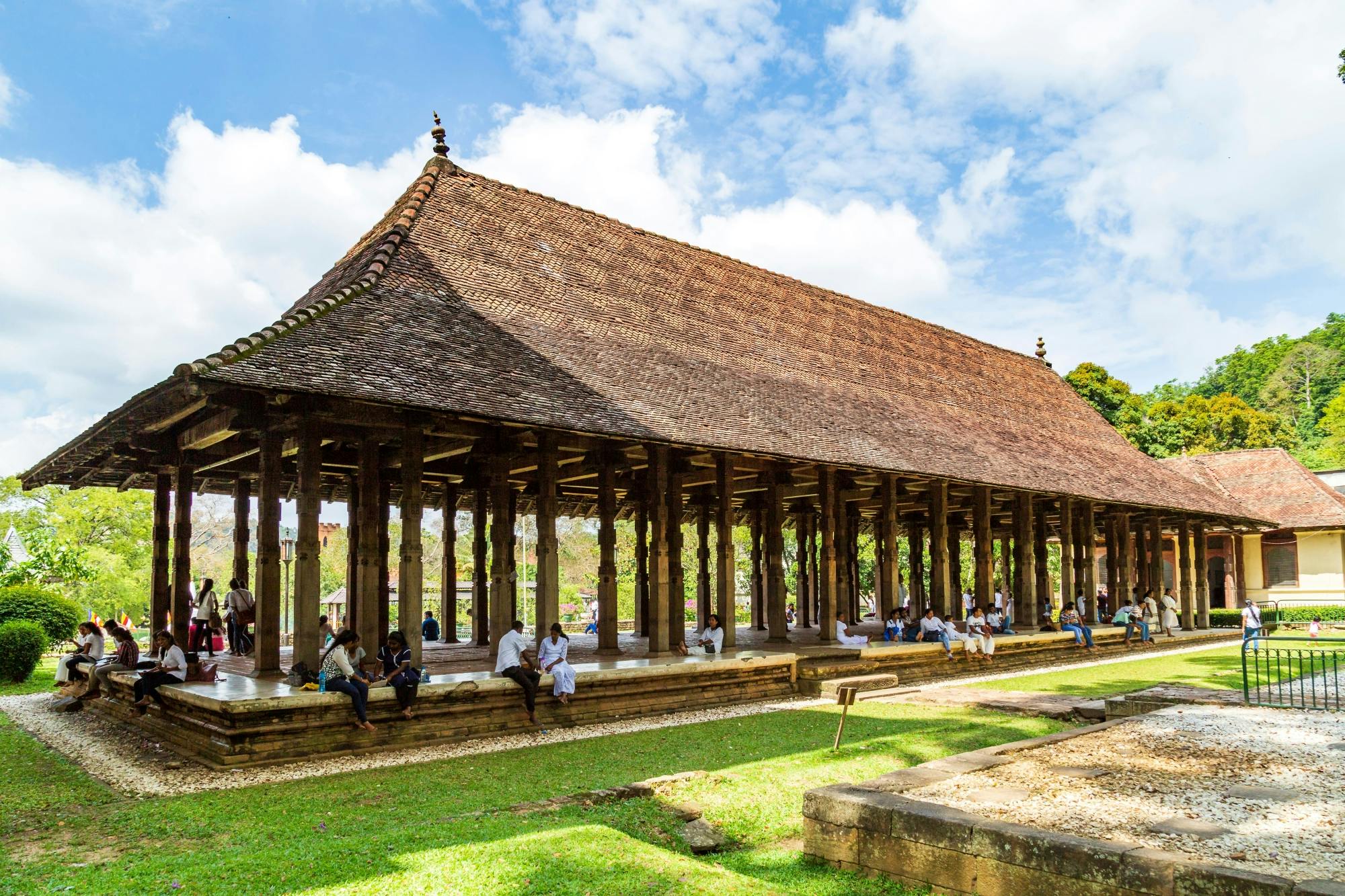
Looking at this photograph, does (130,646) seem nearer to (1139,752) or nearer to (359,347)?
(359,347)

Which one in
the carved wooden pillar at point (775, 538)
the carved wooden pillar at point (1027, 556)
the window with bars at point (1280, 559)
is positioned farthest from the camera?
the window with bars at point (1280, 559)

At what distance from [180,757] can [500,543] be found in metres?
4.52

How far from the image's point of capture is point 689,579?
42.8 metres

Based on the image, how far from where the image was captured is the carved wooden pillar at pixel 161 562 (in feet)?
47.3

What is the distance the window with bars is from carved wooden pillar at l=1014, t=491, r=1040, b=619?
1763 centimetres

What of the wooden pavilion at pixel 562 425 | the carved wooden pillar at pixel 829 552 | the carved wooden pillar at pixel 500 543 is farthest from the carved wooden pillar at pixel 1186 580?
the carved wooden pillar at pixel 500 543

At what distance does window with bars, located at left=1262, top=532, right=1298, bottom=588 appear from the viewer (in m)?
34.0

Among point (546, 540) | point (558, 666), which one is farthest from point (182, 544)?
point (558, 666)

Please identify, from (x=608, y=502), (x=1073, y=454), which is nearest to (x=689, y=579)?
(x=1073, y=454)

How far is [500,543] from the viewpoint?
12.7 m

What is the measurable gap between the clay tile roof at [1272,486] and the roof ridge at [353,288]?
2779 centimetres

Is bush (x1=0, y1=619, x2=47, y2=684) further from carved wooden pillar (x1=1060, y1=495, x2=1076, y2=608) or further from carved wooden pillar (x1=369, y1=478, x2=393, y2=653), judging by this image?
carved wooden pillar (x1=1060, y1=495, x2=1076, y2=608)

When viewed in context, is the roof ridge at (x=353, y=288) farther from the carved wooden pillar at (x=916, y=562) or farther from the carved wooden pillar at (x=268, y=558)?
the carved wooden pillar at (x=916, y=562)

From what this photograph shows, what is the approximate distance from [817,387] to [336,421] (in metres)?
9.93
